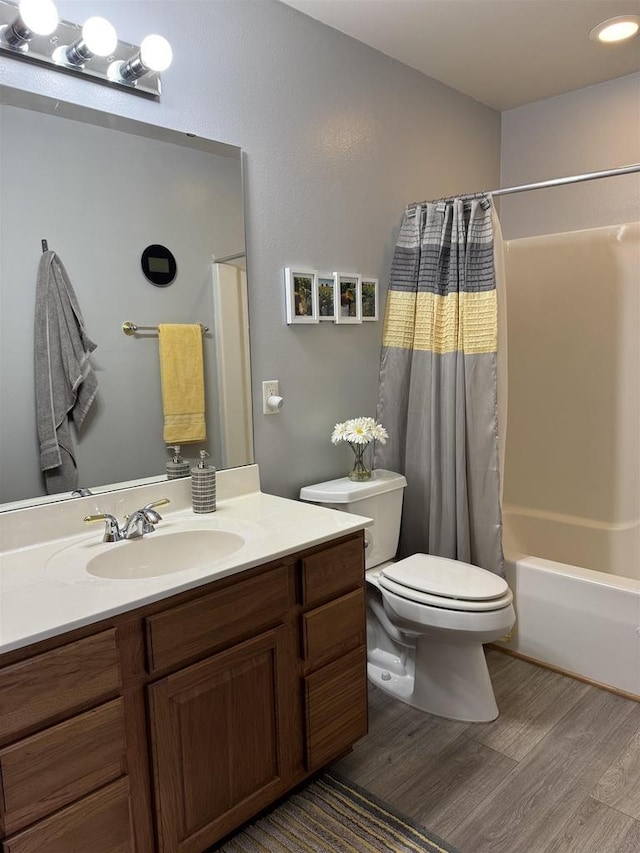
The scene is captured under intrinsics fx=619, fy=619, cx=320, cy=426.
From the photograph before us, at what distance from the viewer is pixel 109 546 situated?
5.29 ft

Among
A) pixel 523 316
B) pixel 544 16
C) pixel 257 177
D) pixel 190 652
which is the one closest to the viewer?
pixel 190 652

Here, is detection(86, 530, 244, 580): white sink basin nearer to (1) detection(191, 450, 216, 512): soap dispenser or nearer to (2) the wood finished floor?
(1) detection(191, 450, 216, 512): soap dispenser

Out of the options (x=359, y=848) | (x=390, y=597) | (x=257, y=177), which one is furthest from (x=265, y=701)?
(x=257, y=177)

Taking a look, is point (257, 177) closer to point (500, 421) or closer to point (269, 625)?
point (500, 421)

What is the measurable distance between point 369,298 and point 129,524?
142cm

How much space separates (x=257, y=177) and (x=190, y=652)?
1559 mm

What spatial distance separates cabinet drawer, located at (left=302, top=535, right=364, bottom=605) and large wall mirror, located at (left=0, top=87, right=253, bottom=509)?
567mm

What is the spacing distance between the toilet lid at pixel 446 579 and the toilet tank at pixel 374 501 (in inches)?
5.6

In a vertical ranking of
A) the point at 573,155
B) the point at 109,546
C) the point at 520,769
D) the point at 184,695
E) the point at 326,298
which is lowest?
the point at 520,769

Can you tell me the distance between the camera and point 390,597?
7.03ft

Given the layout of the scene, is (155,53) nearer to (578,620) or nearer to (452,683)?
(452,683)

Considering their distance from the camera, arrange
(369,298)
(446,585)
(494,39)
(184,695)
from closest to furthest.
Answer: (184,695)
(446,585)
(494,39)
(369,298)

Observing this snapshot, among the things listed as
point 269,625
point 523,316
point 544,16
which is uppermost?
point 544,16

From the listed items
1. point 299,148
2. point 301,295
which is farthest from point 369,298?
point 299,148
